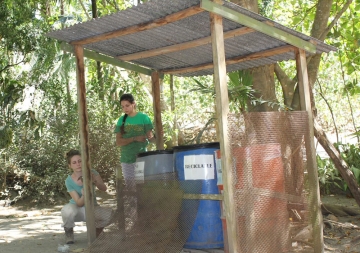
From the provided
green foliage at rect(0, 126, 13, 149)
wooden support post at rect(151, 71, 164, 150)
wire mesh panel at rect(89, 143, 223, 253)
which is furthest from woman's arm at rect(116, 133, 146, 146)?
green foliage at rect(0, 126, 13, 149)

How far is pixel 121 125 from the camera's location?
682 centimetres

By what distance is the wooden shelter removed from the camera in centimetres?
471

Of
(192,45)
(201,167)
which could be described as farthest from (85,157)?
(192,45)

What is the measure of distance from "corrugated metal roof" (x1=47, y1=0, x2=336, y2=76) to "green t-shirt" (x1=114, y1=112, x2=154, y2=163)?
830 millimetres

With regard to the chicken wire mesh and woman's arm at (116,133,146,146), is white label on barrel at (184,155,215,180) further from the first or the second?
woman's arm at (116,133,146,146)

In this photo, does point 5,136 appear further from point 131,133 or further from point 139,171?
point 139,171

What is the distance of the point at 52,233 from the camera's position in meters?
7.64

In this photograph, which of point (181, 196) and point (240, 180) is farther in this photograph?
point (181, 196)

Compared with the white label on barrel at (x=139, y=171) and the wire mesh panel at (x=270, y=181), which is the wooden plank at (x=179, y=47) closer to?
the wire mesh panel at (x=270, y=181)

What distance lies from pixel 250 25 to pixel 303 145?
144 cm

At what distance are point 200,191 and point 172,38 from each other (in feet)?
6.19

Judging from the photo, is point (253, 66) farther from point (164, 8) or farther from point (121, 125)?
point (164, 8)

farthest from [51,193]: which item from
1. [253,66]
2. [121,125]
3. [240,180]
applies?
[240,180]

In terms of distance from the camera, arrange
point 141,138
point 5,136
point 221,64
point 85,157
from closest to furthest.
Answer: point 221,64, point 85,157, point 141,138, point 5,136
